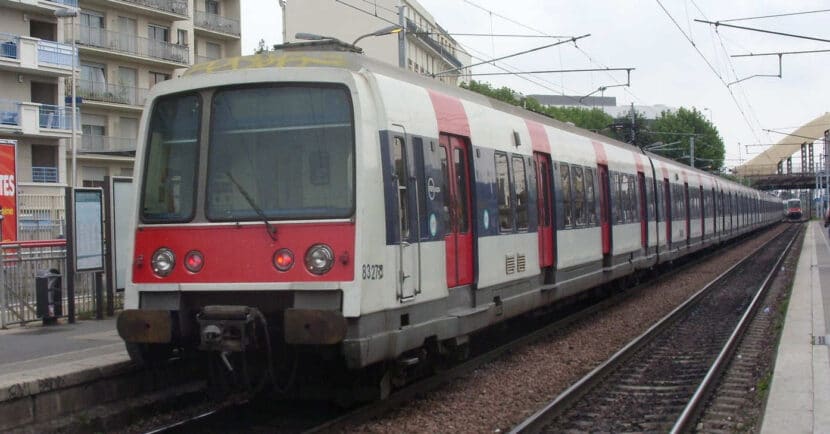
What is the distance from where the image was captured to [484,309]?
10.4m

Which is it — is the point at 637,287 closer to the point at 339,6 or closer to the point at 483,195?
the point at 483,195

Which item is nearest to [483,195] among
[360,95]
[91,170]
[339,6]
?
[360,95]

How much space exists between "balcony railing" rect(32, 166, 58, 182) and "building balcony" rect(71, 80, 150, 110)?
5.10 meters

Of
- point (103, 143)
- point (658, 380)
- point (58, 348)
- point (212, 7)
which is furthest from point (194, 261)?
point (212, 7)

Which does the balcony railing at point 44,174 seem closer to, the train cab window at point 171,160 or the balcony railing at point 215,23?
the balcony railing at point 215,23

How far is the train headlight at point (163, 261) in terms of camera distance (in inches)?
322

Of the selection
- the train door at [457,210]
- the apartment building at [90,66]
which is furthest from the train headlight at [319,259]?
the apartment building at [90,66]

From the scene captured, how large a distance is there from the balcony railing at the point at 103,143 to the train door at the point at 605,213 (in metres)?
33.3

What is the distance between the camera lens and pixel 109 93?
4753 centimetres

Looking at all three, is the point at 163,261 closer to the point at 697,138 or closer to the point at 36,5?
the point at 36,5

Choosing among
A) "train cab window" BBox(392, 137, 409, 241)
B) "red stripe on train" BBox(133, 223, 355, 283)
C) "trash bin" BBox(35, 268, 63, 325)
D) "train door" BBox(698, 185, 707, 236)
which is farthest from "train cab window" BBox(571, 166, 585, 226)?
"train door" BBox(698, 185, 707, 236)

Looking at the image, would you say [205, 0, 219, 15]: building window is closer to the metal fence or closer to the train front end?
the metal fence

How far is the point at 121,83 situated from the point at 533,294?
40.6 metres

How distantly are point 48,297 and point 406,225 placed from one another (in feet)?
21.5
